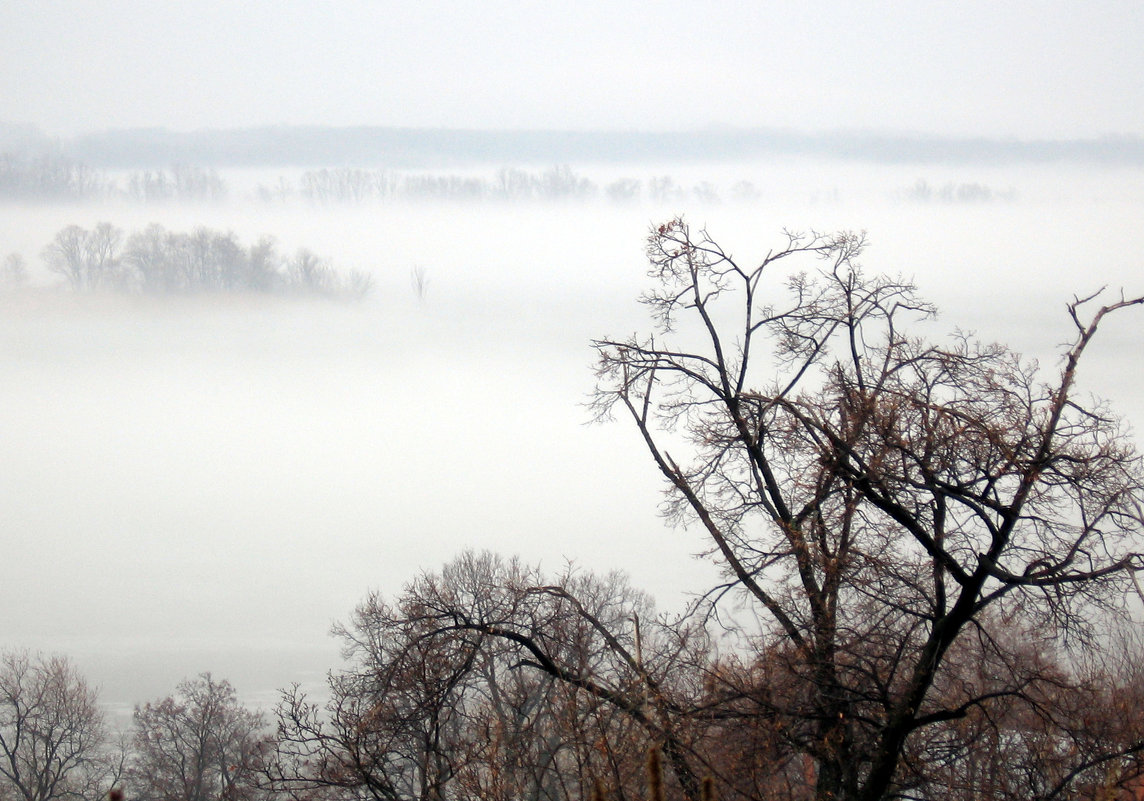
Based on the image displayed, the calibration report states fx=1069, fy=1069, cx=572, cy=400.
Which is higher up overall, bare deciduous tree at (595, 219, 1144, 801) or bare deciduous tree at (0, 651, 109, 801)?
bare deciduous tree at (595, 219, 1144, 801)

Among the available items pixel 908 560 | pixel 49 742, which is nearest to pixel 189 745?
pixel 49 742

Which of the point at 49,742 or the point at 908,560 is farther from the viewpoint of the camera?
the point at 49,742

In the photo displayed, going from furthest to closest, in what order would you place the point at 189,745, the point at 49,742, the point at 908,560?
the point at 49,742 < the point at 189,745 < the point at 908,560

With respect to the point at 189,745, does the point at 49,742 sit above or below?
below

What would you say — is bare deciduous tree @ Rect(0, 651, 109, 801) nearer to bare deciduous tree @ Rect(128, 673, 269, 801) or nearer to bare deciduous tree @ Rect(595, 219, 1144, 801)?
bare deciduous tree @ Rect(128, 673, 269, 801)

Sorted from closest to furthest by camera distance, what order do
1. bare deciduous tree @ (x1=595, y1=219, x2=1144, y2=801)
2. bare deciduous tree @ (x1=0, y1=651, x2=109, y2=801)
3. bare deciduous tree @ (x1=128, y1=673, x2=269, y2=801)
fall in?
1. bare deciduous tree @ (x1=595, y1=219, x2=1144, y2=801)
2. bare deciduous tree @ (x1=128, y1=673, x2=269, y2=801)
3. bare deciduous tree @ (x1=0, y1=651, x2=109, y2=801)

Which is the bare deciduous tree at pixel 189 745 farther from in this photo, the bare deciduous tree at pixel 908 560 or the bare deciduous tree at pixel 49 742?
the bare deciduous tree at pixel 908 560

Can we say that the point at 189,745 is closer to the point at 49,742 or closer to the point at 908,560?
the point at 49,742

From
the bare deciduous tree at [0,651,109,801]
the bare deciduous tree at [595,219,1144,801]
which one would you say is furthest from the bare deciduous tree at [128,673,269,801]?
the bare deciduous tree at [595,219,1144,801]

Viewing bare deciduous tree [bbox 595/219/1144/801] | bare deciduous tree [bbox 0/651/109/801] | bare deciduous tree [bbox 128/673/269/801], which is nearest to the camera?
bare deciduous tree [bbox 595/219/1144/801]

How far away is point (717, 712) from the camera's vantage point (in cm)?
1227

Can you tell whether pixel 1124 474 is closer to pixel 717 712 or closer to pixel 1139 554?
pixel 1139 554

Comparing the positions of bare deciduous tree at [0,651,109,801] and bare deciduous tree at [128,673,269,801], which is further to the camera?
bare deciduous tree at [0,651,109,801]

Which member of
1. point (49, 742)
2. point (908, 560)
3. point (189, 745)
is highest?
point (908, 560)
